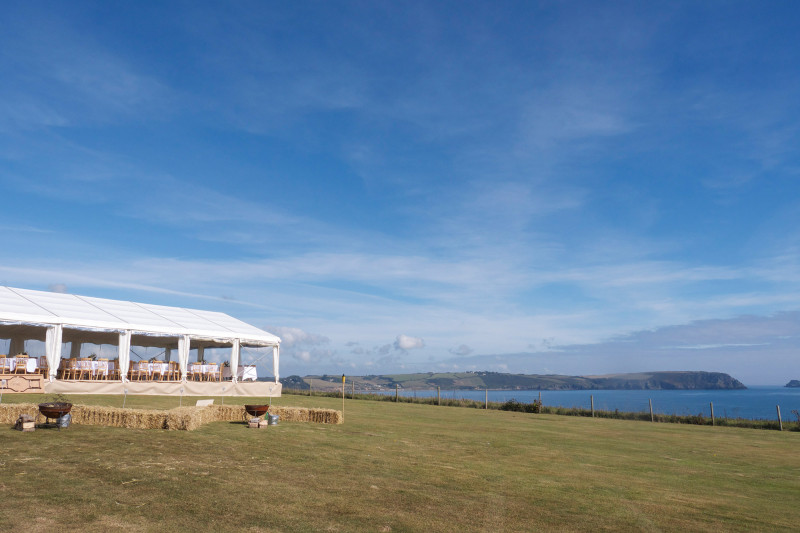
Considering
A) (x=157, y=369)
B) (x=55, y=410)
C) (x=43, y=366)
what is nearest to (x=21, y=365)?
(x=43, y=366)

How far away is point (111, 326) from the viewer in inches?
1007

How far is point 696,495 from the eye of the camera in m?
9.26

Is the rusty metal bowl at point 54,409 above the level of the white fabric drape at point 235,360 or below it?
below

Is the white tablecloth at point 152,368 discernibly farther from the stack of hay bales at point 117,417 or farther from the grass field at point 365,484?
the grass field at point 365,484

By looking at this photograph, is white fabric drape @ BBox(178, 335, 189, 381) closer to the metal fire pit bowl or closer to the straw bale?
the straw bale

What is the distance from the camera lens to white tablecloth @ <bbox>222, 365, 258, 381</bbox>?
99.3 ft

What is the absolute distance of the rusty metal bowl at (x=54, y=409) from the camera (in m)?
12.7

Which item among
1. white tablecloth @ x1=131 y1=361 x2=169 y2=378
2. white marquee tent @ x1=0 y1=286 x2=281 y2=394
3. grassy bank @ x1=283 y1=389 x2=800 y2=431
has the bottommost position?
grassy bank @ x1=283 y1=389 x2=800 y2=431

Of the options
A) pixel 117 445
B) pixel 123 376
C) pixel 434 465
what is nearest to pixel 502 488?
pixel 434 465

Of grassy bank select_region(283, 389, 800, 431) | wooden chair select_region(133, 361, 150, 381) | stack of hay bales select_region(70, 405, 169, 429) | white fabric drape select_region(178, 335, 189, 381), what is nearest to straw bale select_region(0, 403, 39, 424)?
stack of hay bales select_region(70, 405, 169, 429)

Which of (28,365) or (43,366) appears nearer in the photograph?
(28,365)

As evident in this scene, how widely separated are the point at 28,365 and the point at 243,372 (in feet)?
34.1

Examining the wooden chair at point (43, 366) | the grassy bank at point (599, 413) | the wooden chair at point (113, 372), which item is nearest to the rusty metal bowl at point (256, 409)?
the wooden chair at point (43, 366)

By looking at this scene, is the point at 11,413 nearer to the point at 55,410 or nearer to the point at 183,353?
the point at 55,410
